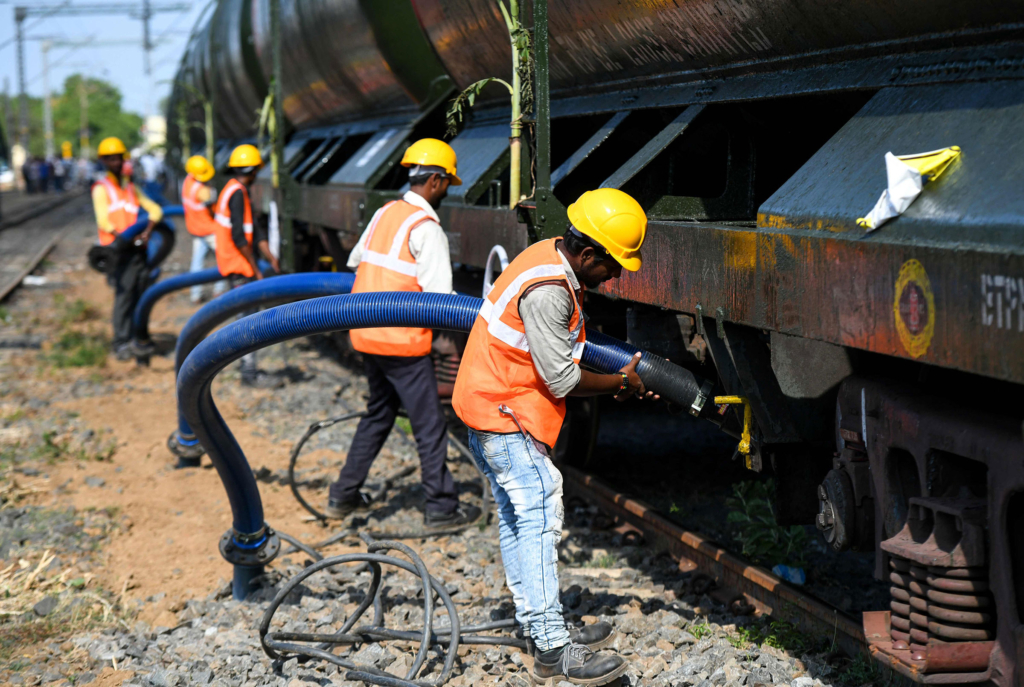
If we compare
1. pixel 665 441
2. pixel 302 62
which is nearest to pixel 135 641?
pixel 665 441

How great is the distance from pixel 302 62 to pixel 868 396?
8.05 m

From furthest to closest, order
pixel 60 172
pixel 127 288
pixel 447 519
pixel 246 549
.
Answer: pixel 60 172
pixel 127 288
pixel 447 519
pixel 246 549

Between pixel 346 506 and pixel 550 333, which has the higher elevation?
pixel 550 333

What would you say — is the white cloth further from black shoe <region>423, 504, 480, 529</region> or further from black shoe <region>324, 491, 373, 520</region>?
black shoe <region>324, 491, 373, 520</region>

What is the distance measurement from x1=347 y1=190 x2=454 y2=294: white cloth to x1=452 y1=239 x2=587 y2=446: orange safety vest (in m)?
1.50

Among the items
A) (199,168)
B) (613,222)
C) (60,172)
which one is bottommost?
(60,172)

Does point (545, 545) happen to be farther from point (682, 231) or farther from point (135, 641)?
point (135, 641)

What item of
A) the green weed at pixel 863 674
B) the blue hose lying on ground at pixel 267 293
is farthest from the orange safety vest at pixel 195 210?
the green weed at pixel 863 674

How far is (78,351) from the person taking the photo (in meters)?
10.4

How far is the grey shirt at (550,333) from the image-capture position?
3.24m

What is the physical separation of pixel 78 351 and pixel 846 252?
9.35 m

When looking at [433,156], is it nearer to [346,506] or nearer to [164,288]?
[346,506]

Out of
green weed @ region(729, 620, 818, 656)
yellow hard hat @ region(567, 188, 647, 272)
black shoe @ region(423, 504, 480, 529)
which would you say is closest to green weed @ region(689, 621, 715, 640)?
green weed @ region(729, 620, 818, 656)

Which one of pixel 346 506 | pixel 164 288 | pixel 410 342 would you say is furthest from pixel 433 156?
pixel 164 288
